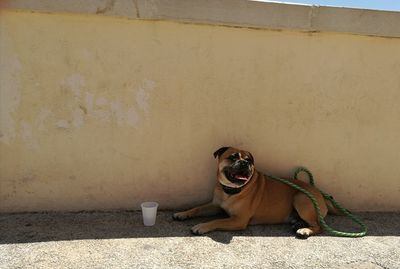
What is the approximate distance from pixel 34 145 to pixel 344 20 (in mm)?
3482

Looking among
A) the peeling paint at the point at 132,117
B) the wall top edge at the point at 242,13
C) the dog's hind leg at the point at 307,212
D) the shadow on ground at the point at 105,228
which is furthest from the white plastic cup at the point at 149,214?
the wall top edge at the point at 242,13

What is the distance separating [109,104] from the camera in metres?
4.07

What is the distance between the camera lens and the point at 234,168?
12.7 feet

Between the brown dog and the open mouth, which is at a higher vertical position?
the open mouth

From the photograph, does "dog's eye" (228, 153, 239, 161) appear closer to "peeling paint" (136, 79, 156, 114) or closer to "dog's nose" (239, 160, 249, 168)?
"dog's nose" (239, 160, 249, 168)

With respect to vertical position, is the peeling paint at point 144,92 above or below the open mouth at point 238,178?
above

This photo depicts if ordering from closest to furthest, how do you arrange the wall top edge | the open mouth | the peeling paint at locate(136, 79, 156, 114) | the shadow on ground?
the shadow on ground, the wall top edge, the open mouth, the peeling paint at locate(136, 79, 156, 114)

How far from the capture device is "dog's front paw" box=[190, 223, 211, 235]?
3.79 metres

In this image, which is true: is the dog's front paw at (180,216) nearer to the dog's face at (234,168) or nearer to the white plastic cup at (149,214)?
the white plastic cup at (149,214)

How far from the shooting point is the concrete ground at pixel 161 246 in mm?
3219

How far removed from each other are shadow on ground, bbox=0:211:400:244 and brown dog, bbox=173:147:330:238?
9 cm

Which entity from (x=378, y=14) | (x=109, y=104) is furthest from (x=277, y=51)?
(x=109, y=104)

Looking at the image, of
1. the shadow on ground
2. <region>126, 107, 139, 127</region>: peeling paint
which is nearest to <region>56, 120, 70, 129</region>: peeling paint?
<region>126, 107, 139, 127</region>: peeling paint

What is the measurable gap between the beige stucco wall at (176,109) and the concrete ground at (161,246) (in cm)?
36
